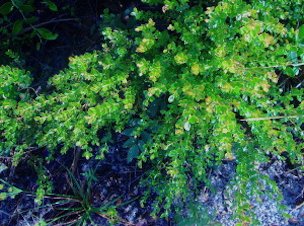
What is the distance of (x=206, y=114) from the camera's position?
164 cm

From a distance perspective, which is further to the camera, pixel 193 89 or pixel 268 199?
pixel 268 199

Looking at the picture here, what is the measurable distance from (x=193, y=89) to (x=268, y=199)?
36.4 inches

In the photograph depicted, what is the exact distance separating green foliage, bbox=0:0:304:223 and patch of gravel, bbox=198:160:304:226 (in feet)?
0.68

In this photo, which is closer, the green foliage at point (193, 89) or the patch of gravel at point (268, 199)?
the green foliage at point (193, 89)

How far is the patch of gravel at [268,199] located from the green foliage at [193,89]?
8.2 inches

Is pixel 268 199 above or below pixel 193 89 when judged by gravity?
below

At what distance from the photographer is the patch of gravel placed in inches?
86.2

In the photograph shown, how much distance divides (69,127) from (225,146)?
0.69 meters

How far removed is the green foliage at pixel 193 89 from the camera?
1.62 m

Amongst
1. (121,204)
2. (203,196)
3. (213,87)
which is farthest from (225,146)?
(121,204)

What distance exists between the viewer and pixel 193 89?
1605mm

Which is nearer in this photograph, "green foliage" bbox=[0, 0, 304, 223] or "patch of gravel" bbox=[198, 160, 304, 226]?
"green foliage" bbox=[0, 0, 304, 223]

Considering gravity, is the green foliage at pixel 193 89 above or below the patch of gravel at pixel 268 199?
above

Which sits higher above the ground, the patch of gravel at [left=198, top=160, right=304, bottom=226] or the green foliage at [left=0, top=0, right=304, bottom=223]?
the green foliage at [left=0, top=0, right=304, bottom=223]
